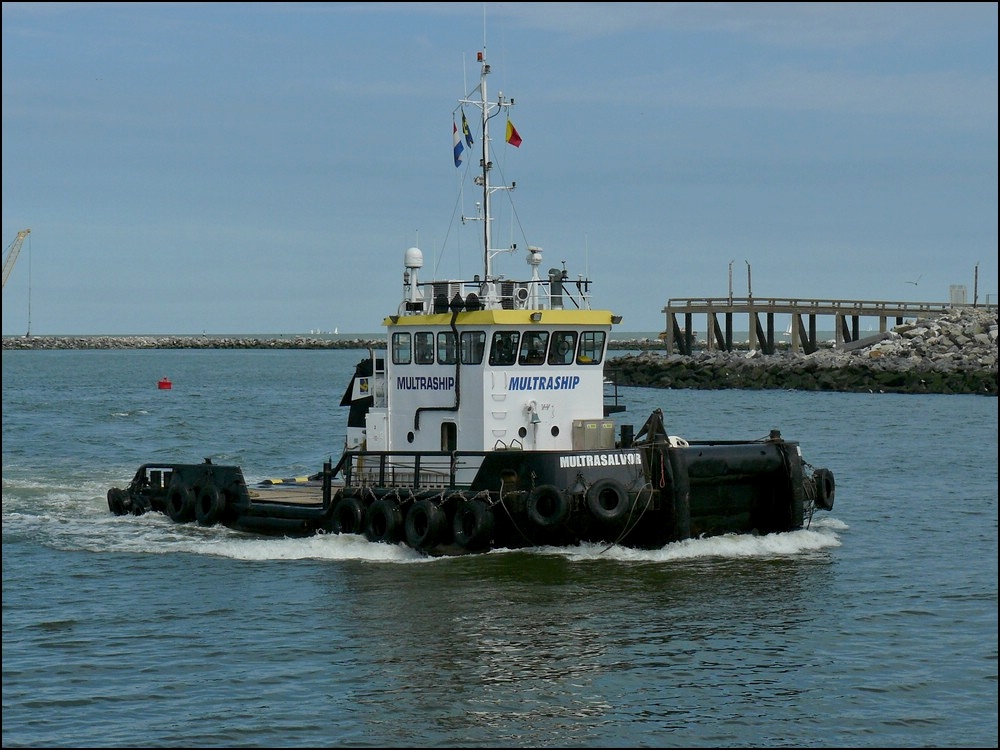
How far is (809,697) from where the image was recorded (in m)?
12.7

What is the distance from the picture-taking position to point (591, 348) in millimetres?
19672

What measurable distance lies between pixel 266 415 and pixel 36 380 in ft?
145

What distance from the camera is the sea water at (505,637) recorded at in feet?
39.2

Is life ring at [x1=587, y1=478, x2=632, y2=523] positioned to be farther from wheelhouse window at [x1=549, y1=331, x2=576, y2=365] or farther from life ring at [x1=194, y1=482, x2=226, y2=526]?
life ring at [x1=194, y1=482, x2=226, y2=526]

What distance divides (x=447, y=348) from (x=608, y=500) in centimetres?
349

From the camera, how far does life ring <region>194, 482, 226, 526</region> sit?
21734 mm

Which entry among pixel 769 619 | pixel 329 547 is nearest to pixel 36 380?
pixel 329 547

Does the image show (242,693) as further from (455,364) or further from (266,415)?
(266,415)

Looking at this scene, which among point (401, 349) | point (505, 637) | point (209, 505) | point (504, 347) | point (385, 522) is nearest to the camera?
point (505, 637)

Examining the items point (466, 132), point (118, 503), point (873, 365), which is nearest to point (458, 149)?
point (466, 132)

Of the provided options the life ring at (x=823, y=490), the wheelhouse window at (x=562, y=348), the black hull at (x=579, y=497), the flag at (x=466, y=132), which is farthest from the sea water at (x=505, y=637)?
the flag at (x=466, y=132)

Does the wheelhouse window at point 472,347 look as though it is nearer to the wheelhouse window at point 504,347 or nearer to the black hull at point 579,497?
the wheelhouse window at point 504,347

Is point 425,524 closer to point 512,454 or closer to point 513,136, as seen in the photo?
point 512,454

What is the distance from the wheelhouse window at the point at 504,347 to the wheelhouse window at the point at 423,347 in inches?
45.8
